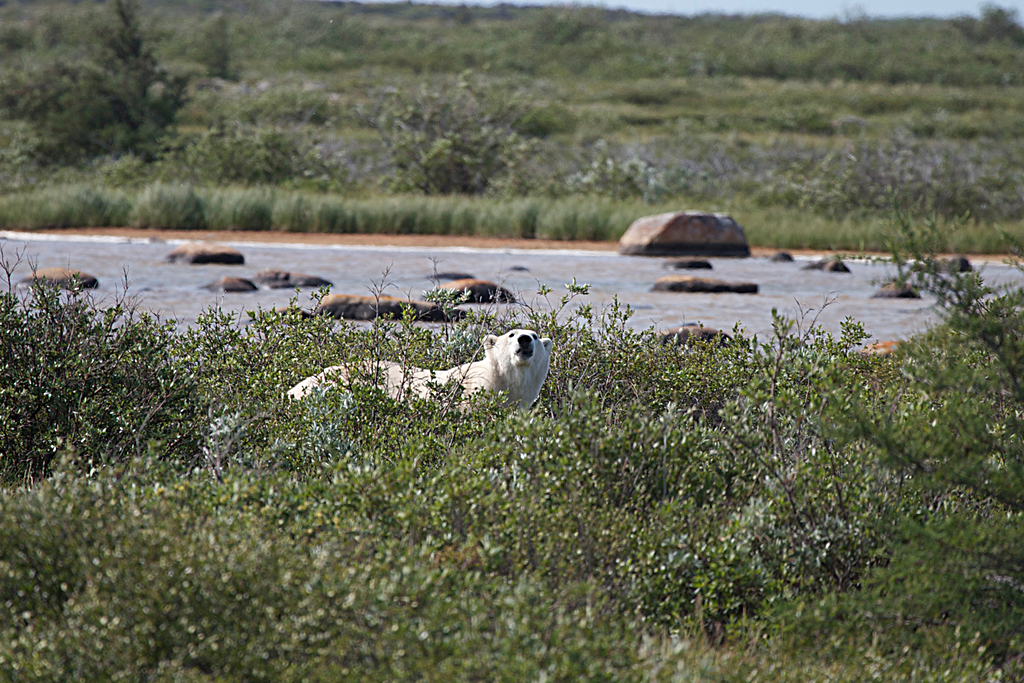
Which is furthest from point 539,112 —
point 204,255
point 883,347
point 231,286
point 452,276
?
point 883,347

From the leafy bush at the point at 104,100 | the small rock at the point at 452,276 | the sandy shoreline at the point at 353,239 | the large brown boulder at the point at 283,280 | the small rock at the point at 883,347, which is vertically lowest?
the small rock at the point at 883,347

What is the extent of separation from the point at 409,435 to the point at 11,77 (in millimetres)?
30928

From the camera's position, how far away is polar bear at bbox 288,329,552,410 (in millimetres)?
4457

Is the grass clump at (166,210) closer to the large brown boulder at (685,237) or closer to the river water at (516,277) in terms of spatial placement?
the river water at (516,277)

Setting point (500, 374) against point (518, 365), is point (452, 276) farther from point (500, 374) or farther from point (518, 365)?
point (518, 365)

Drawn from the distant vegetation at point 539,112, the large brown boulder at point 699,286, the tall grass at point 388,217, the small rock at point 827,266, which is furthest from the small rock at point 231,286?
the small rock at point 827,266

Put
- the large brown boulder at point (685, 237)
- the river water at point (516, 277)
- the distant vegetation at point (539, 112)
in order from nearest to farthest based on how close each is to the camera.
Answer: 1. the river water at point (516, 277)
2. the large brown boulder at point (685, 237)
3. the distant vegetation at point (539, 112)

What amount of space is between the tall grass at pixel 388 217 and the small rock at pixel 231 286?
6633 millimetres

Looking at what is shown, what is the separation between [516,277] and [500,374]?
614 centimetres

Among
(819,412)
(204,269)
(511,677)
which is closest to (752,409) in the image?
(819,412)

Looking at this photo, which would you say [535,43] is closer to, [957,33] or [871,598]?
[957,33]

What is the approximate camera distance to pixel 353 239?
1506 centimetres

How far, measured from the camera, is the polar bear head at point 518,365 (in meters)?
4.44

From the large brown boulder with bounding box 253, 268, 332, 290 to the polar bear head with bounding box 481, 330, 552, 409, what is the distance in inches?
213
